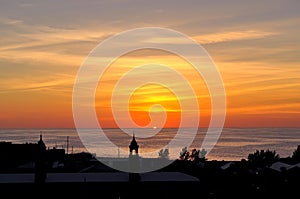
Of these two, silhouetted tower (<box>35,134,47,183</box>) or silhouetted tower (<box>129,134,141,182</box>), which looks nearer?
silhouetted tower (<box>35,134,47,183</box>)

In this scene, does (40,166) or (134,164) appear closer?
(40,166)

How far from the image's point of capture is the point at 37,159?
3991 centimetres

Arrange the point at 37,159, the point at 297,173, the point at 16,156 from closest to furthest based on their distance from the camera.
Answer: the point at 37,159 → the point at 297,173 → the point at 16,156

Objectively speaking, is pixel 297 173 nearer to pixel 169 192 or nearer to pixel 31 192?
pixel 169 192

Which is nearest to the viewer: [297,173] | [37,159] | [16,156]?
[37,159]

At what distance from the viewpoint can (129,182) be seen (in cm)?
3806

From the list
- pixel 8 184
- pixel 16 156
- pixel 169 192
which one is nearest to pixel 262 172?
pixel 169 192

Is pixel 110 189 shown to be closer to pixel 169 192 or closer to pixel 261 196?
pixel 169 192

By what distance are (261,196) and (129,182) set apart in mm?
9667

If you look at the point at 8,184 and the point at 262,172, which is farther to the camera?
the point at 262,172

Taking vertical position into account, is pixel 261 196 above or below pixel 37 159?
below

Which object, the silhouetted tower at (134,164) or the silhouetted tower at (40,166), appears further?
the silhouetted tower at (134,164)

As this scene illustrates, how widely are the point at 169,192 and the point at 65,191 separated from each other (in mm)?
7431

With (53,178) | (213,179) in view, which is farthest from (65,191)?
(213,179)
